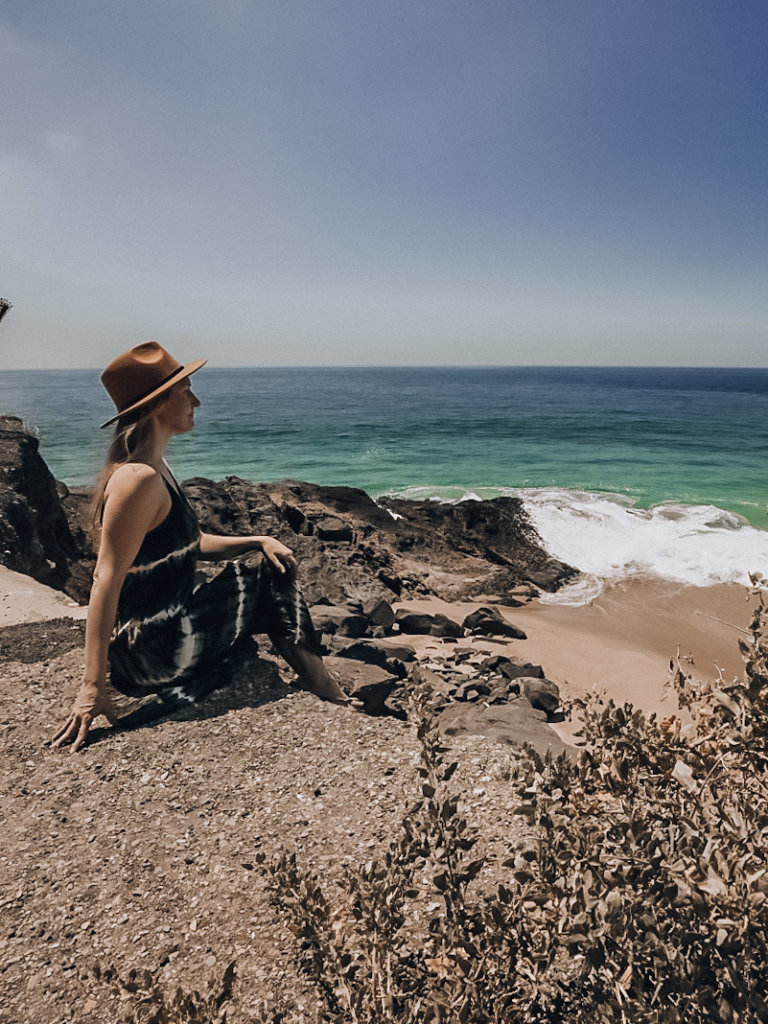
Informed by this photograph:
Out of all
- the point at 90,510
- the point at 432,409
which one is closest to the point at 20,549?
the point at 90,510

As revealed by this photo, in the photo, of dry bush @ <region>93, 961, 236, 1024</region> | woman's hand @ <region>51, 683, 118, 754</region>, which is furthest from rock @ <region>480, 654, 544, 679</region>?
dry bush @ <region>93, 961, 236, 1024</region>

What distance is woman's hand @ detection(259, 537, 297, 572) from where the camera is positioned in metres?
3.51

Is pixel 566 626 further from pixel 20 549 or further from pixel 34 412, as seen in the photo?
pixel 34 412

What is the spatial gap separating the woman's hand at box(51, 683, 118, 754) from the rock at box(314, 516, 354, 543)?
26.0ft

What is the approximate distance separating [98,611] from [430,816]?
1.84 meters

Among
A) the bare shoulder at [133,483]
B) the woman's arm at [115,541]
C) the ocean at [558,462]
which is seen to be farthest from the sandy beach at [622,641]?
the bare shoulder at [133,483]

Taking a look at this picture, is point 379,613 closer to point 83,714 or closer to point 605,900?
Answer: point 83,714

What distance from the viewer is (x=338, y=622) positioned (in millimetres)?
6371

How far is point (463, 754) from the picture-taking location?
3.15m

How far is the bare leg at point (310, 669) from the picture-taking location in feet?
11.9

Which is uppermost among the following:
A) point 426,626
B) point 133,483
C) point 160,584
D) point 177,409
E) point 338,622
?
point 177,409

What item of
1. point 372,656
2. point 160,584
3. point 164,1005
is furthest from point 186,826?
point 372,656

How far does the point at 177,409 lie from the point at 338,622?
12.6ft

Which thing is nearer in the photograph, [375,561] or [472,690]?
[472,690]
